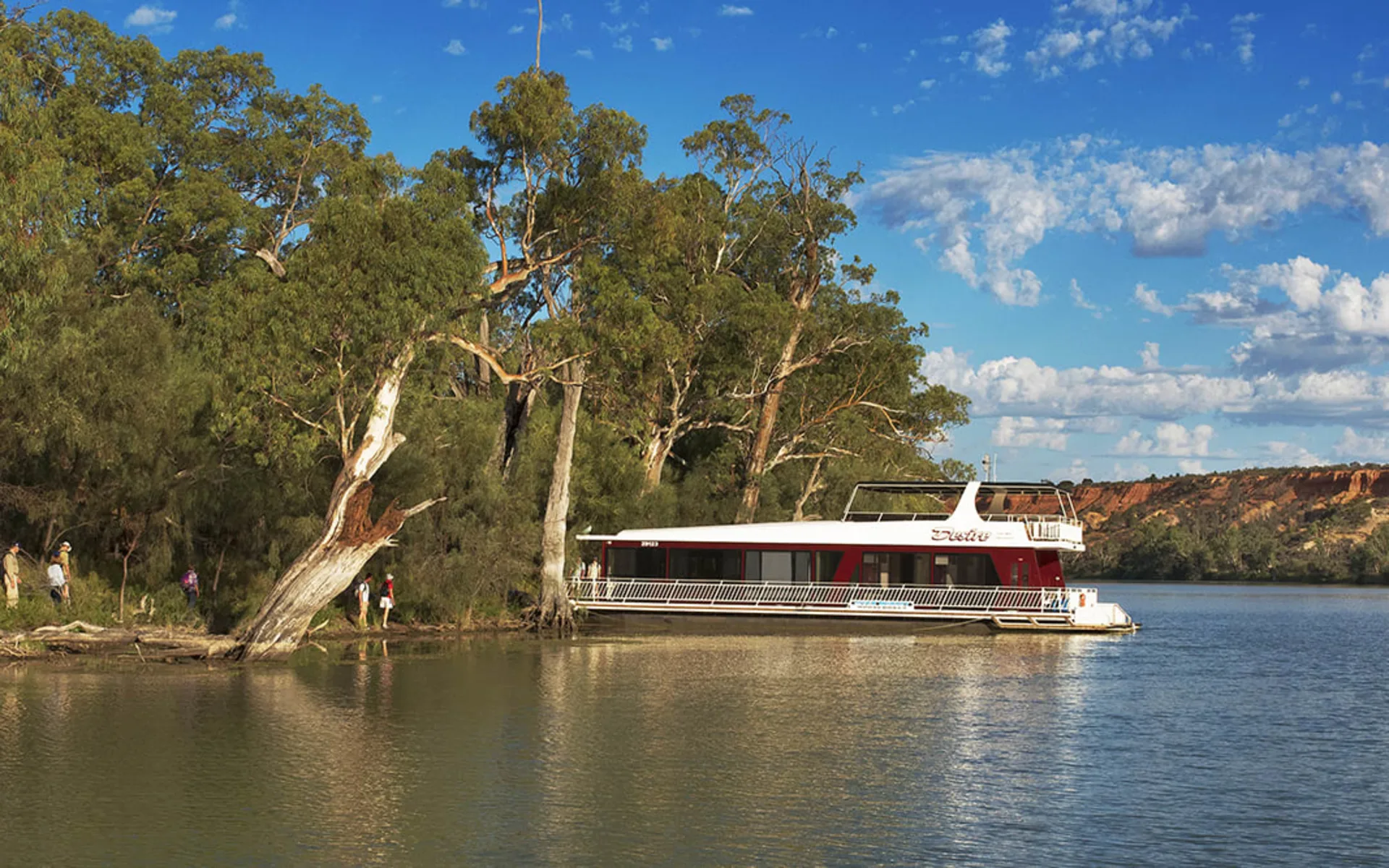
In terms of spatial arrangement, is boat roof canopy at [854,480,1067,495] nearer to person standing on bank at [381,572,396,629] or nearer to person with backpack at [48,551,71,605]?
person standing on bank at [381,572,396,629]

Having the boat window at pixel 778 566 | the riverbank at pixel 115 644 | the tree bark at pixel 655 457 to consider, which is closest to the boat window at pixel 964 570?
the boat window at pixel 778 566

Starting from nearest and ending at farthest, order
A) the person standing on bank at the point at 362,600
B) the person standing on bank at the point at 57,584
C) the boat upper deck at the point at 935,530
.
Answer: the person standing on bank at the point at 57,584, the person standing on bank at the point at 362,600, the boat upper deck at the point at 935,530

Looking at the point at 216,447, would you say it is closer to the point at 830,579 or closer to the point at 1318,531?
the point at 830,579

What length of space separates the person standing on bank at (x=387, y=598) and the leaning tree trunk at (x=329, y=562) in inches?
199

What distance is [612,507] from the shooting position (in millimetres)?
45188

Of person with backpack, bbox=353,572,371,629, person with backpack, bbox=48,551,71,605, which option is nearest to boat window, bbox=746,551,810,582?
person with backpack, bbox=353,572,371,629

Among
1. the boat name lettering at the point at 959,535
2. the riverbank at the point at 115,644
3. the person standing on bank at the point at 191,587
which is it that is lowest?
the riverbank at the point at 115,644

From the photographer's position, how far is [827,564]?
40531 mm

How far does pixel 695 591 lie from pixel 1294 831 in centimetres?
2640

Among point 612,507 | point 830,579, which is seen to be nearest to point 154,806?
point 830,579

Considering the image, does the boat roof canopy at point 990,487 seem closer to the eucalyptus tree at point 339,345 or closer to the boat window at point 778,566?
the boat window at point 778,566

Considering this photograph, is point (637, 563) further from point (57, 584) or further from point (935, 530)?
point (57, 584)

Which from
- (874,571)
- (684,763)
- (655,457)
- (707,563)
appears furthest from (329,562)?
(655,457)

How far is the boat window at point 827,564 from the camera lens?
4047cm
